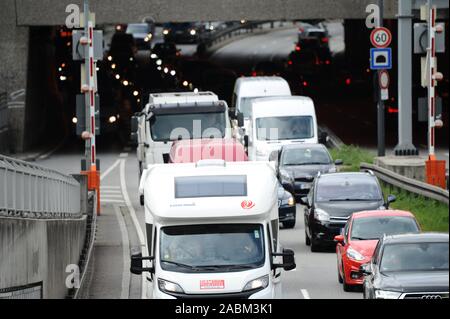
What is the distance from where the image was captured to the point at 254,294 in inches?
770

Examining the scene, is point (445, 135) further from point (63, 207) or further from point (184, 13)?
point (63, 207)

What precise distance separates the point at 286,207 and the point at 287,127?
11.1 metres

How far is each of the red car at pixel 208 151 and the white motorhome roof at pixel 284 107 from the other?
12224 mm

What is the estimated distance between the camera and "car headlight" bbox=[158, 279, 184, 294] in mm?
19594

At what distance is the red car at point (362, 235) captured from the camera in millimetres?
24312

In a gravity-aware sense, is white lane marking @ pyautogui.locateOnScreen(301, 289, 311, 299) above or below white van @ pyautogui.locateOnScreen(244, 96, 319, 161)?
below

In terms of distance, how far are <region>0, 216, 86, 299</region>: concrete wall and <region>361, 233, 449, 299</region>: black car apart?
4.63m

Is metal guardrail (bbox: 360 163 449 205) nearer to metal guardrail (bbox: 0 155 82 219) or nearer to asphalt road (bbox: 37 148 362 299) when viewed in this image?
asphalt road (bbox: 37 148 362 299)

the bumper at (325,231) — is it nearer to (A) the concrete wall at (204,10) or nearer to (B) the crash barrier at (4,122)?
(A) the concrete wall at (204,10)

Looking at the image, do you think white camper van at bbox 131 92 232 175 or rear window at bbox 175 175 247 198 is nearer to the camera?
rear window at bbox 175 175 247 198

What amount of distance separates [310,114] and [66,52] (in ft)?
91.5

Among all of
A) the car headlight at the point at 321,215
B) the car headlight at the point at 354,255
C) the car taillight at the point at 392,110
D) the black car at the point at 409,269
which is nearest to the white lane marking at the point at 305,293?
the car headlight at the point at 354,255

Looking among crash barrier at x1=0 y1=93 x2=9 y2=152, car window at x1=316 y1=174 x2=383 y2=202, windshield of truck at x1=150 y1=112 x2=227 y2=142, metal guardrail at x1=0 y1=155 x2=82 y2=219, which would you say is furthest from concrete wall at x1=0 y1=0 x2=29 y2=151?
car window at x1=316 y1=174 x2=383 y2=202

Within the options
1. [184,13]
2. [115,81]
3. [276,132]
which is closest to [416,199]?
[276,132]
